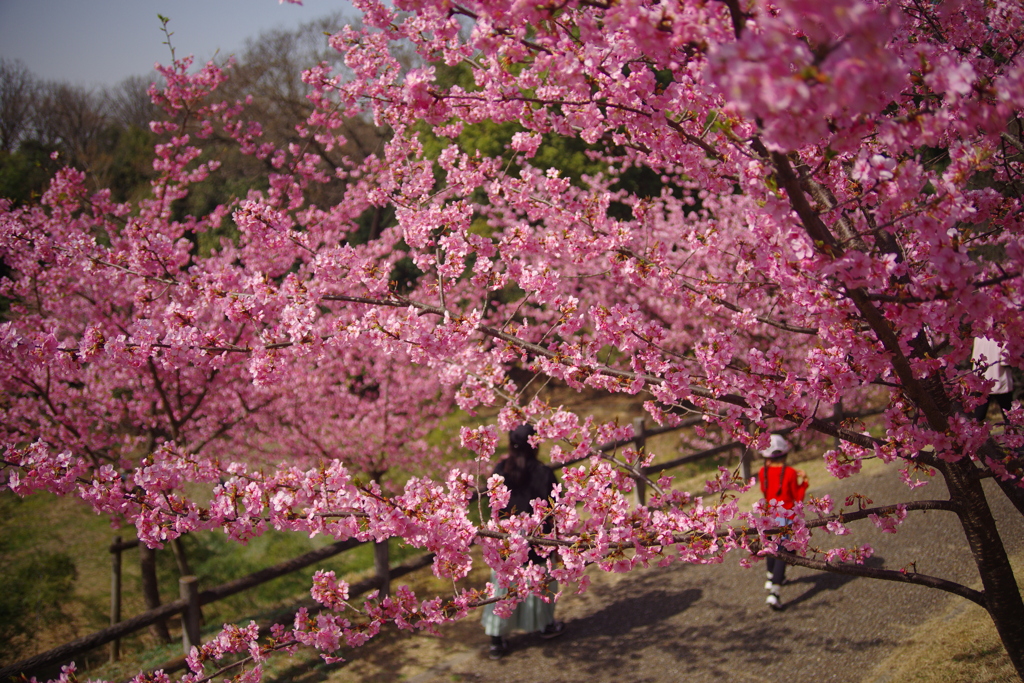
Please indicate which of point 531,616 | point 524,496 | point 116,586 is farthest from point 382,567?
point 116,586

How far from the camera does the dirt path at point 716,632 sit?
428cm


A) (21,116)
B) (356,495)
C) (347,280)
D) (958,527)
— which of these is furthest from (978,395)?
(21,116)

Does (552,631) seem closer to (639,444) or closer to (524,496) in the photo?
(524,496)

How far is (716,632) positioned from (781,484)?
1.30m

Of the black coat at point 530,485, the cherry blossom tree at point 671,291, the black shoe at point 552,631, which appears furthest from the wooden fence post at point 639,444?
the cherry blossom tree at point 671,291

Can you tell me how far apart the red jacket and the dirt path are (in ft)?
3.09

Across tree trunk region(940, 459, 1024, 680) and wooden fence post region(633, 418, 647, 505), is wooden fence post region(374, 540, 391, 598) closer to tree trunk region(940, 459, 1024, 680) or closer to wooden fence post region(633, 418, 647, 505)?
wooden fence post region(633, 418, 647, 505)

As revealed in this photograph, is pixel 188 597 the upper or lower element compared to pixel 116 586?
upper

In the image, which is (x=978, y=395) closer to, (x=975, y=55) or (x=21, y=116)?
(x=975, y=55)

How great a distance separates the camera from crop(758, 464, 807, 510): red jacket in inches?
190

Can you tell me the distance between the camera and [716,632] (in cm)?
484

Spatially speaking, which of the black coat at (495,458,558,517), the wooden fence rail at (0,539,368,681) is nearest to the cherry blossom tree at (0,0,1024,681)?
the black coat at (495,458,558,517)

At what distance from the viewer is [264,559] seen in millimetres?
8211

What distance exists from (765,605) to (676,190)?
12081 millimetres
